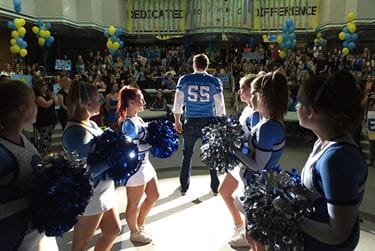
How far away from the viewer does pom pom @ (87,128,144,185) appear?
6.49 ft

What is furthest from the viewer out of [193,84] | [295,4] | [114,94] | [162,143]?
[295,4]

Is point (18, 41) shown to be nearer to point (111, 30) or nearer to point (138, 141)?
point (111, 30)

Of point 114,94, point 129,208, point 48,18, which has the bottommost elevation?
point 129,208

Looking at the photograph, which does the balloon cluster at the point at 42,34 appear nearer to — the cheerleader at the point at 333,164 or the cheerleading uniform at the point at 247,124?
the cheerleading uniform at the point at 247,124

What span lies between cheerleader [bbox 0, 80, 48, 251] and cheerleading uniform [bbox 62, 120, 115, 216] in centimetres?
51

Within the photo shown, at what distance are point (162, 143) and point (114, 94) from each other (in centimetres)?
388

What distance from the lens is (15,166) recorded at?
1.32 metres

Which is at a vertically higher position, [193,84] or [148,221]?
[193,84]

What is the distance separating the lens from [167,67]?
1463 centimetres

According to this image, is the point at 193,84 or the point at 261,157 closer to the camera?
the point at 261,157

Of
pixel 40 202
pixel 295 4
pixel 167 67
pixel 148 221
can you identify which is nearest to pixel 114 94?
pixel 148 221

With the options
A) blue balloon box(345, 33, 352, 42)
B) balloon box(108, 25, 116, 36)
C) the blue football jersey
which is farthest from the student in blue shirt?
balloon box(108, 25, 116, 36)

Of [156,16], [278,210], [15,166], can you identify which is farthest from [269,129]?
[156,16]

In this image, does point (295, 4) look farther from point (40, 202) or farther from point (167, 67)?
point (40, 202)
